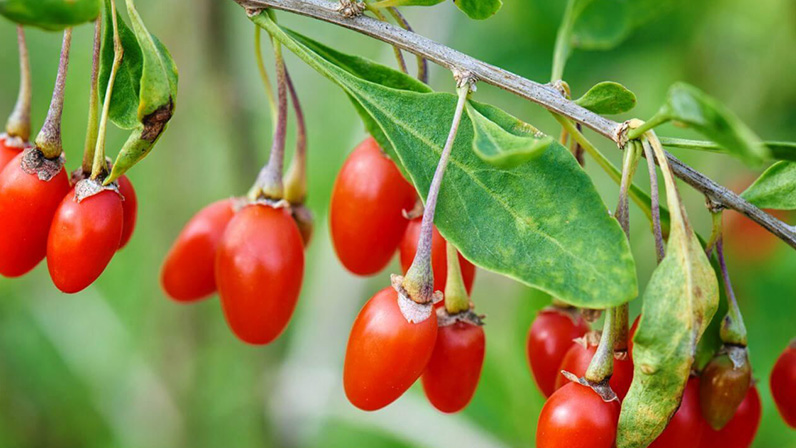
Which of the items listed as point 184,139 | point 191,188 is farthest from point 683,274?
point 191,188

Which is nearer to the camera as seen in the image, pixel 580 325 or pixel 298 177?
pixel 580 325

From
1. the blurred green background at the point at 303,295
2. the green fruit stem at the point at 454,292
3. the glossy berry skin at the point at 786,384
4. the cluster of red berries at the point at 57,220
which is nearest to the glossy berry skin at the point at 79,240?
the cluster of red berries at the point at 57,220

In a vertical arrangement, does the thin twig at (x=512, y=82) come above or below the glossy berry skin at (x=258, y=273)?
above

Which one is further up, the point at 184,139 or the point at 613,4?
the point at 613,4

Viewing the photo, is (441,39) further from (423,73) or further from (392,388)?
(392,388)

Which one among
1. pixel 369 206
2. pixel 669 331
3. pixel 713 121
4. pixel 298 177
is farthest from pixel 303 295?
pixel 713 121

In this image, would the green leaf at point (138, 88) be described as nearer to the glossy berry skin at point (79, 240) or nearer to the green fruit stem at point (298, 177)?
the glossy berry skin at point (79, 240)

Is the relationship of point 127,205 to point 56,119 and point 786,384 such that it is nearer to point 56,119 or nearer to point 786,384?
point 56,119
